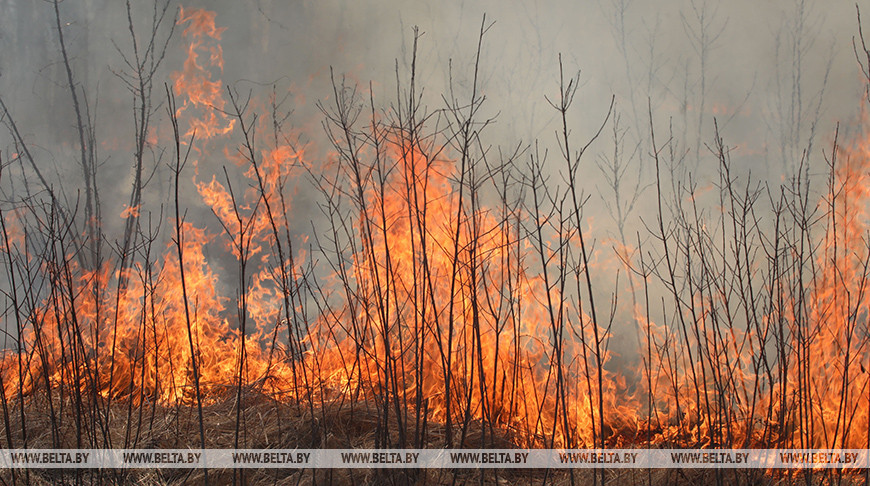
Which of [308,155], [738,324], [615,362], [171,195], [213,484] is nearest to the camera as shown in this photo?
[213,484]

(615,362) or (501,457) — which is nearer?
(501,457)

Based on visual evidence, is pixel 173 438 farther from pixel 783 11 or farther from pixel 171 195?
pixel 783 11

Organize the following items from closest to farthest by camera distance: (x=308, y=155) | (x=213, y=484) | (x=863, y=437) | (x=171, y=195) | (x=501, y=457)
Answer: (x=213, y=484) < (x=501, y=457) < (x=863, y=437) < (x=308, y=155) < (x=171, y=195)

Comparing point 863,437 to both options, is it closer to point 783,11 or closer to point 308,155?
point 783,11

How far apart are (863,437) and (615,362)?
1653 mm

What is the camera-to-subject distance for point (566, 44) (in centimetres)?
519

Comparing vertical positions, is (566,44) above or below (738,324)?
above

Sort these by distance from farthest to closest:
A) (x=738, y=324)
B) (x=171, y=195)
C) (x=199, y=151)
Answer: (x=171, y=195)
(x=199, y=151)
(x=738, y=324)

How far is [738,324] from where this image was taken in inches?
167

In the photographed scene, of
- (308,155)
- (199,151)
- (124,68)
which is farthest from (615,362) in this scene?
(124,68)

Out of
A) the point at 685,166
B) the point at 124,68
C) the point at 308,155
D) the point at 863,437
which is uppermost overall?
Result: the point at 124,68

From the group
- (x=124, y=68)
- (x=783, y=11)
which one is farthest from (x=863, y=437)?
(x=124, y=68)

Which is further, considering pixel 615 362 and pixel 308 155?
pixel 308 155

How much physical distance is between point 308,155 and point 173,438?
109 inches
